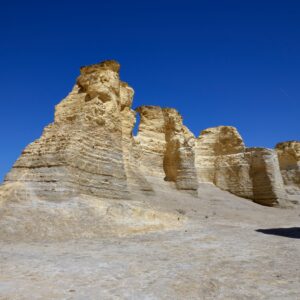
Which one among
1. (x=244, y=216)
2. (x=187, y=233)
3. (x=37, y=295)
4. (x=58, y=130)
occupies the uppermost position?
(x=58, y=130)

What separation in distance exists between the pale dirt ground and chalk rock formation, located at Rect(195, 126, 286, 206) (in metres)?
19.3

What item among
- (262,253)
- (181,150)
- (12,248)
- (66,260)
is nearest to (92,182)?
(12,248)

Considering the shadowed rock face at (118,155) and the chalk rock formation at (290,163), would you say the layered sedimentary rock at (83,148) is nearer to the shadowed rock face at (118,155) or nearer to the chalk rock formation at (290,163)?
the shadowed rock face at (118,155)

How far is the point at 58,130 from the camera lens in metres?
18.0

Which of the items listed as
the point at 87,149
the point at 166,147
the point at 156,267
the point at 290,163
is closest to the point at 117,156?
the point at 87,149

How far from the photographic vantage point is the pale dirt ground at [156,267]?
6480 mm

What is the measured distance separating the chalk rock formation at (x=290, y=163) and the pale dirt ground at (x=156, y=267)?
31.3 metres

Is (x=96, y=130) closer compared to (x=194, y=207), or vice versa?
(x=96, y=130)

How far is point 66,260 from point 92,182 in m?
8.08

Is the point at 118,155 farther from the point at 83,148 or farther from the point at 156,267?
the point at 156,267

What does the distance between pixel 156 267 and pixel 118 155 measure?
11155 millimetres

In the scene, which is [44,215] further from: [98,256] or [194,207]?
[194,207]

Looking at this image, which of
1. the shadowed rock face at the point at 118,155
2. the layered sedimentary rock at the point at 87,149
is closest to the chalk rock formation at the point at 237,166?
the shadowed rock face at the point at 118,155

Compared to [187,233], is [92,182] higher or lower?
higher
